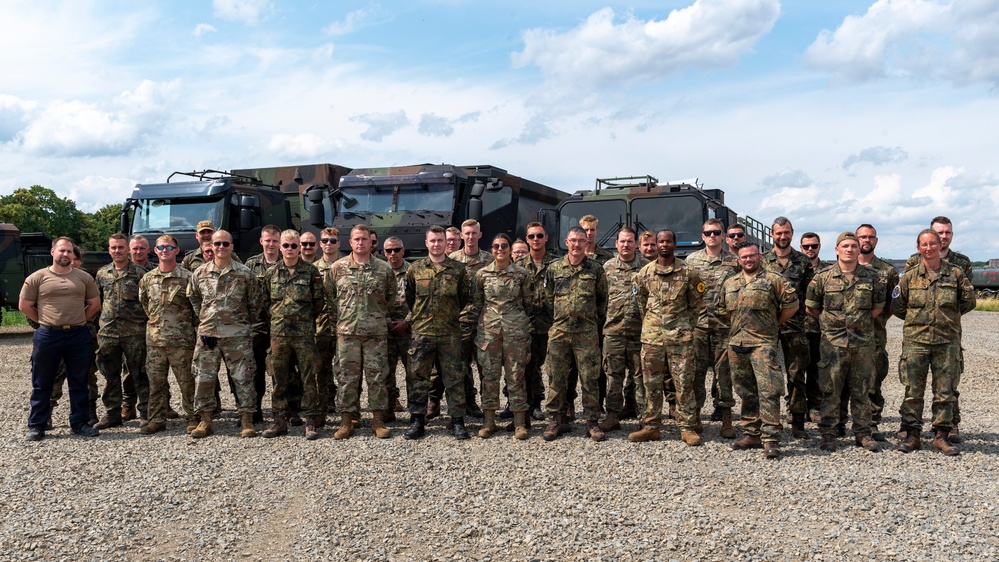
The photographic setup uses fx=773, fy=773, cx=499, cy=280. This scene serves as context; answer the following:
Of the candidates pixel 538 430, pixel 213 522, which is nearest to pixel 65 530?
pixel 213 522

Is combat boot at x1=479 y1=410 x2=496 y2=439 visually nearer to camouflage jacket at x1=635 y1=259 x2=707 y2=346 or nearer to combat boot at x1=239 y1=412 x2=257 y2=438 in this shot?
camouflage jacket at x1=635 y1=259 x2=707 y2=346

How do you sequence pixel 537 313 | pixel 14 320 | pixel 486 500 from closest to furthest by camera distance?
pixel 486 500 → pixel 537 313 → pixel 14 320

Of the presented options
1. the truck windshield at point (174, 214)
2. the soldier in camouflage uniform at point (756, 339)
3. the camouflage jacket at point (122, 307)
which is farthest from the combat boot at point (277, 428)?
the truck windshield at point (174, 214)

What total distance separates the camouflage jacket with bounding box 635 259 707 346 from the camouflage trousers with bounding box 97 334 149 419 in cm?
469

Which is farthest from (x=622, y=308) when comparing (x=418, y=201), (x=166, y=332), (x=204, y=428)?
(x=418, y=201)

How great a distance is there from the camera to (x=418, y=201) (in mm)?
11828

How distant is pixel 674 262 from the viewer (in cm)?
652

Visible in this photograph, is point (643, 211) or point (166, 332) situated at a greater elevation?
point (643, 211)

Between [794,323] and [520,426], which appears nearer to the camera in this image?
[794,323]

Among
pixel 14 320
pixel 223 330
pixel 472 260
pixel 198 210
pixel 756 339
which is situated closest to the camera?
pixel 756 339

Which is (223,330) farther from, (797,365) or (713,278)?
(797,365)

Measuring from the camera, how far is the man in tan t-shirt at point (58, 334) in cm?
696

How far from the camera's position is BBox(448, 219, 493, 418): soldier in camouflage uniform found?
23.1 ft

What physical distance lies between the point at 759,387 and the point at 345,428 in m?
3.49
